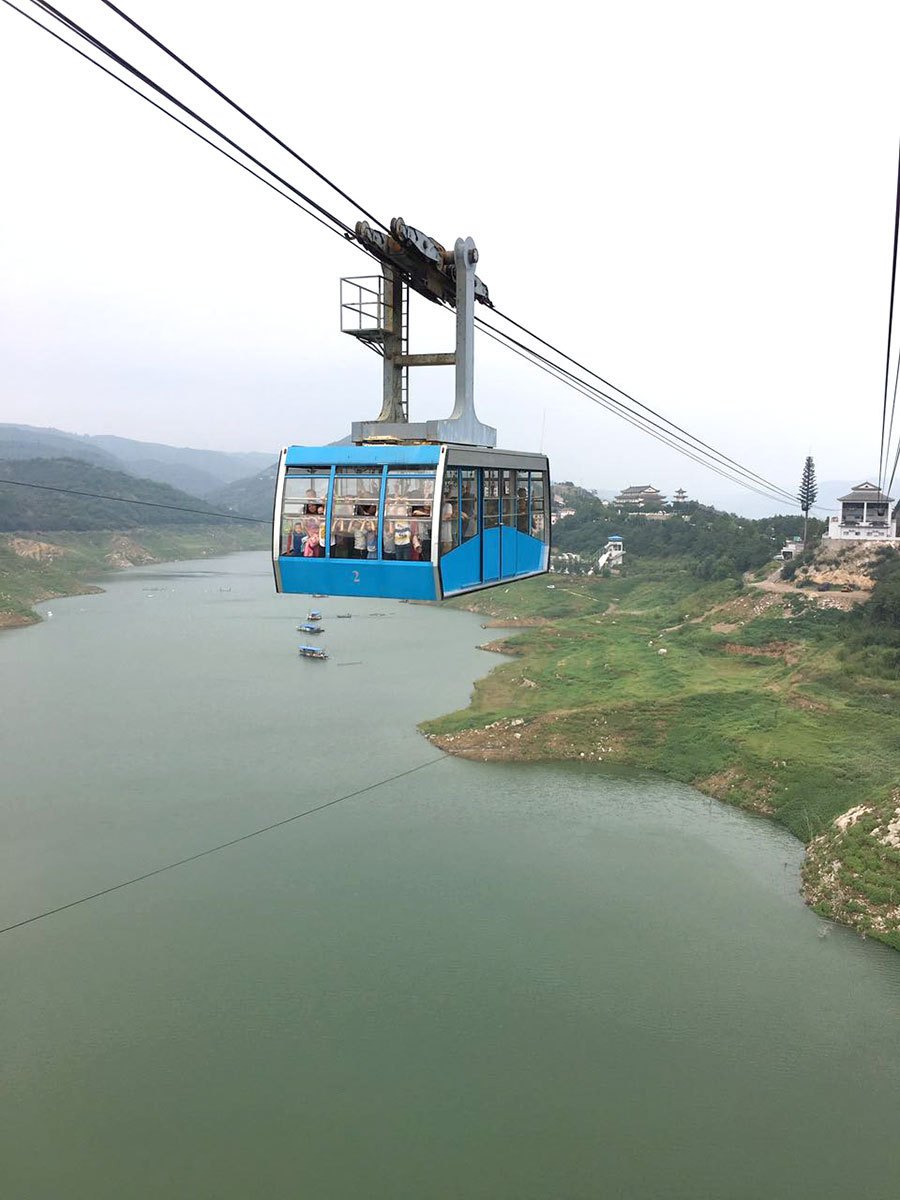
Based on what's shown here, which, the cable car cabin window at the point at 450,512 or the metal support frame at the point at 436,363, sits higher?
the metal support frame at the point at 436,363

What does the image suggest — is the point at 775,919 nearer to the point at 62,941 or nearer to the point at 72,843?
the point at 62,941

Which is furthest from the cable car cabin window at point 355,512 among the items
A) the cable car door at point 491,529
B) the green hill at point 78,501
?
the green hill at point 78,501

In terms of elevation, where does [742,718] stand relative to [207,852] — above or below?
above

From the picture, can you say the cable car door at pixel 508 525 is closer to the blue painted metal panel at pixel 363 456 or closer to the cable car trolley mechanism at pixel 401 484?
the cable car trolley mechanism at pixel 401 484

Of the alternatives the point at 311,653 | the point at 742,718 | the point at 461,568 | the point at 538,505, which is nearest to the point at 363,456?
the point at 461,568

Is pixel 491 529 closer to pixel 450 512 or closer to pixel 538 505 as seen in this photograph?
pixel 450 512

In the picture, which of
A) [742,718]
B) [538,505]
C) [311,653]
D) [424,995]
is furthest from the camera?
[311,653]
